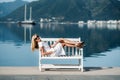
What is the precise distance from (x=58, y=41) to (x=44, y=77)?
1577 millimetres

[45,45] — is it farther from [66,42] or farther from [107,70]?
[107,70]

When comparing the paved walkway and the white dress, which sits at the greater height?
the white dress

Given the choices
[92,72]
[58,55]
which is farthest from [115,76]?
[58,55]

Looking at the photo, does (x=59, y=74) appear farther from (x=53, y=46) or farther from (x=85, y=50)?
(x=85, y=50)

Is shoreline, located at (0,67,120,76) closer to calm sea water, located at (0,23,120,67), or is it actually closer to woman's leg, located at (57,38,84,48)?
woman's leg, located at (57,38,84,48)

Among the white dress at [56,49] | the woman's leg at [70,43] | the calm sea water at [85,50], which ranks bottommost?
the calm sea water at [85,50]

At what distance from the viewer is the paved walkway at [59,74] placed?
8.13 meters

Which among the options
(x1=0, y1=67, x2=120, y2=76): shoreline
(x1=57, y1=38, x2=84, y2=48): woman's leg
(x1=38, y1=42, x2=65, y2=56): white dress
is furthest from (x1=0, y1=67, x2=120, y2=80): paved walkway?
(x1=57, y1=38, x2=84, y2=48): woman's leg

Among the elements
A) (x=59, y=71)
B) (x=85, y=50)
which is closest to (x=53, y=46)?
(x=59, y=71)

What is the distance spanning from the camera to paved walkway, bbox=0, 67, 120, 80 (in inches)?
320

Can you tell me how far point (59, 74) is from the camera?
8.63 m

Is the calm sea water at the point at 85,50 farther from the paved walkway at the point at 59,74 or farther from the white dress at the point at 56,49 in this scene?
the paved walkway at the point at 59,74

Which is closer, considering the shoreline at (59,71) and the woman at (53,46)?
the shoreline at (59,71)

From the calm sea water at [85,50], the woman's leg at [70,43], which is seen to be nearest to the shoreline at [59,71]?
the woman's leg at [70,43]
